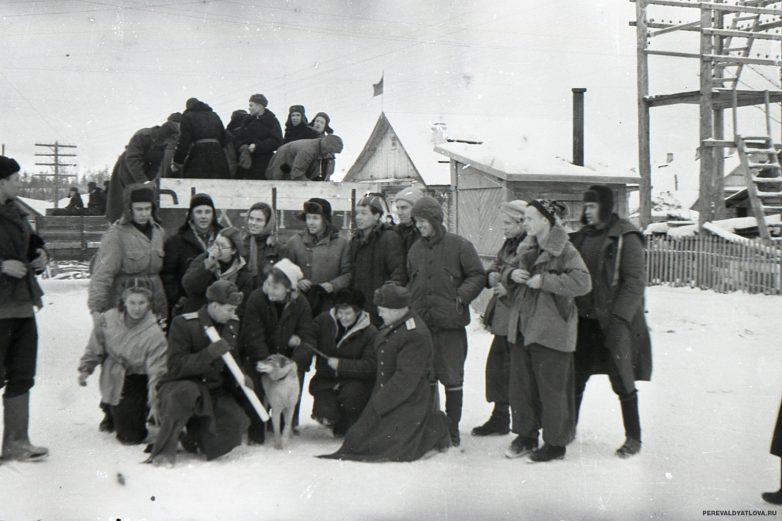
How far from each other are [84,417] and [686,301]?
28.4 ft

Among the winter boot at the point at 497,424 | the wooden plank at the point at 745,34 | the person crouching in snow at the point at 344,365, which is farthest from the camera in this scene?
the wooden plank at the point at 745,34

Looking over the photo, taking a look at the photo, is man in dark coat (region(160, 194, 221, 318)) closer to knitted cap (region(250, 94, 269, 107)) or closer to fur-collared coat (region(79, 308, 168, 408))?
fur-collared coat (region(79, 308, 168, 408))

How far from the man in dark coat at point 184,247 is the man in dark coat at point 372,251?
1.11m

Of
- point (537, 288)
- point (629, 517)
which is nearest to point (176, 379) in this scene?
point (537, 288)

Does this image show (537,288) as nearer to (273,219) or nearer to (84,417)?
(273,219)

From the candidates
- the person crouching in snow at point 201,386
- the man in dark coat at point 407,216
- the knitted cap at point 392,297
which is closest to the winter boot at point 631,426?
the knitted cap at point 392,297

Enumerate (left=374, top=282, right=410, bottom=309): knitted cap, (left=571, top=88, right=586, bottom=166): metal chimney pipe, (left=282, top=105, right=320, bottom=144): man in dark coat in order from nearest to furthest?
(left=374, top=282, right=410, bottom=309): knitted cap
(left=282, top=105, right=320, bottom=144): man in dark coat
(left=571, top=88, right=586, bottom=166): metal chimney pipe

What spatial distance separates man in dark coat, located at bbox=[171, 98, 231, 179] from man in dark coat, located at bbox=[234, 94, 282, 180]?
57cm

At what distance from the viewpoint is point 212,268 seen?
4898 millimetres

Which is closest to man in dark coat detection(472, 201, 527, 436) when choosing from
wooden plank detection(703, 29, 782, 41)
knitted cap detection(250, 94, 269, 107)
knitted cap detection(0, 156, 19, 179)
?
knitted cap detection(0, 156, 19, 179)

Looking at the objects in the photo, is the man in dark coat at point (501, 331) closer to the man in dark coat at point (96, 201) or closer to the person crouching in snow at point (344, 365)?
the person crouching in snow at point (344, 365)

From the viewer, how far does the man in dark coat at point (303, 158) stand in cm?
750

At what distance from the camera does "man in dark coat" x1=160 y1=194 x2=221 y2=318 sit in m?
5.22

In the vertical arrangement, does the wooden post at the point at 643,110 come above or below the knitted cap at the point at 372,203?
above
